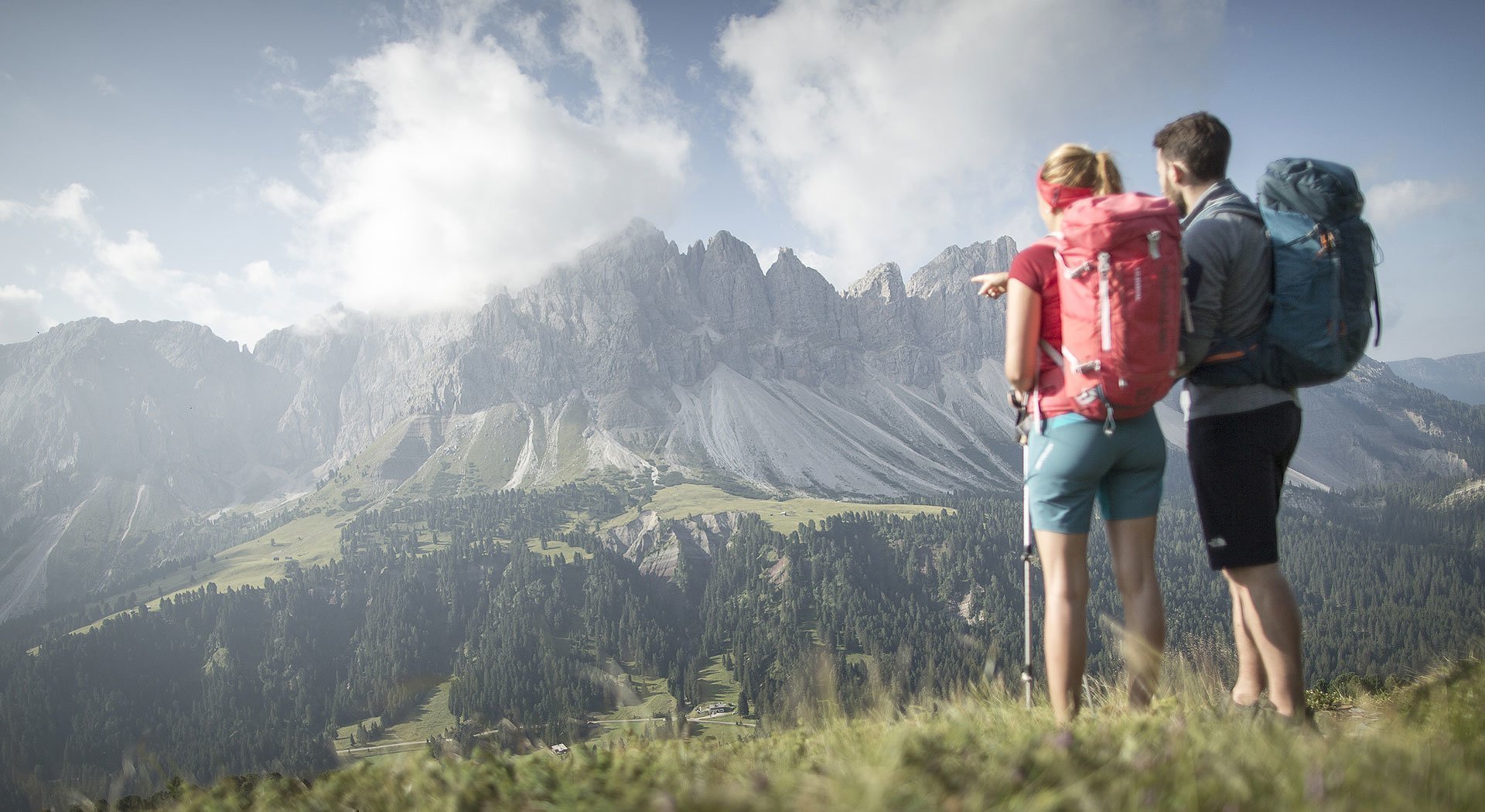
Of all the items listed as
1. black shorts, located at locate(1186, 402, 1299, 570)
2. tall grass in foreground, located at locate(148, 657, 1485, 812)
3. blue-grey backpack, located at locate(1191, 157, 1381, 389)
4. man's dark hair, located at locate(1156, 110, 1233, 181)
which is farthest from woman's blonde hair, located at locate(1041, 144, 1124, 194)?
tall grass in foreground, located at locate(148, 657, 1485, 812)

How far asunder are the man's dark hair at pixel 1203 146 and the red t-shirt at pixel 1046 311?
1406 millimetres

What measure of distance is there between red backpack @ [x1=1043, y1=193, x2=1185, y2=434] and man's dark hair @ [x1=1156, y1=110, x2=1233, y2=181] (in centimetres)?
100

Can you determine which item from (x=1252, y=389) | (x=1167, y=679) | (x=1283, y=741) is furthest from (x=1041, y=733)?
(x=1167, y=679)

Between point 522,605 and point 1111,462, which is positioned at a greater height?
point 1111,462

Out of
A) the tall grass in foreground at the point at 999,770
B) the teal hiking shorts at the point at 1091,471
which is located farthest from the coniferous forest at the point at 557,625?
the teal hiking shorts at the point at 1091,471

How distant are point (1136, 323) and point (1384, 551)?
244 metres

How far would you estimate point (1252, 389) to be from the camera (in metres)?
4.35

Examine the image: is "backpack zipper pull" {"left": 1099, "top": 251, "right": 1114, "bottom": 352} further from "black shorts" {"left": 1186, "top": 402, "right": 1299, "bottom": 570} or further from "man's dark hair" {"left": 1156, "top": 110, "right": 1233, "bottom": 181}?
"man's dark hair" {"left": 1156, "top": 110, "right": 1233, "bottom": 181}

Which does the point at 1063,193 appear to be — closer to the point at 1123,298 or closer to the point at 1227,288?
the point at 1123,298

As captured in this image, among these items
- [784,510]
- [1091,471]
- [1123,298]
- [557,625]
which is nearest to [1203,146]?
[1123,298]

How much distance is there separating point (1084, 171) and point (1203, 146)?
898 mm

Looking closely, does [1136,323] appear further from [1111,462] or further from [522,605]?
[522,605]

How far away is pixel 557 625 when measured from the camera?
153 m

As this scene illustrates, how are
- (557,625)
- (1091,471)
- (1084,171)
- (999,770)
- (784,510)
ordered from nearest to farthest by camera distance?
1. (999,770)
2. (1091,471)
3. (1084,171)
4. (557,625)
5. (784,510)
